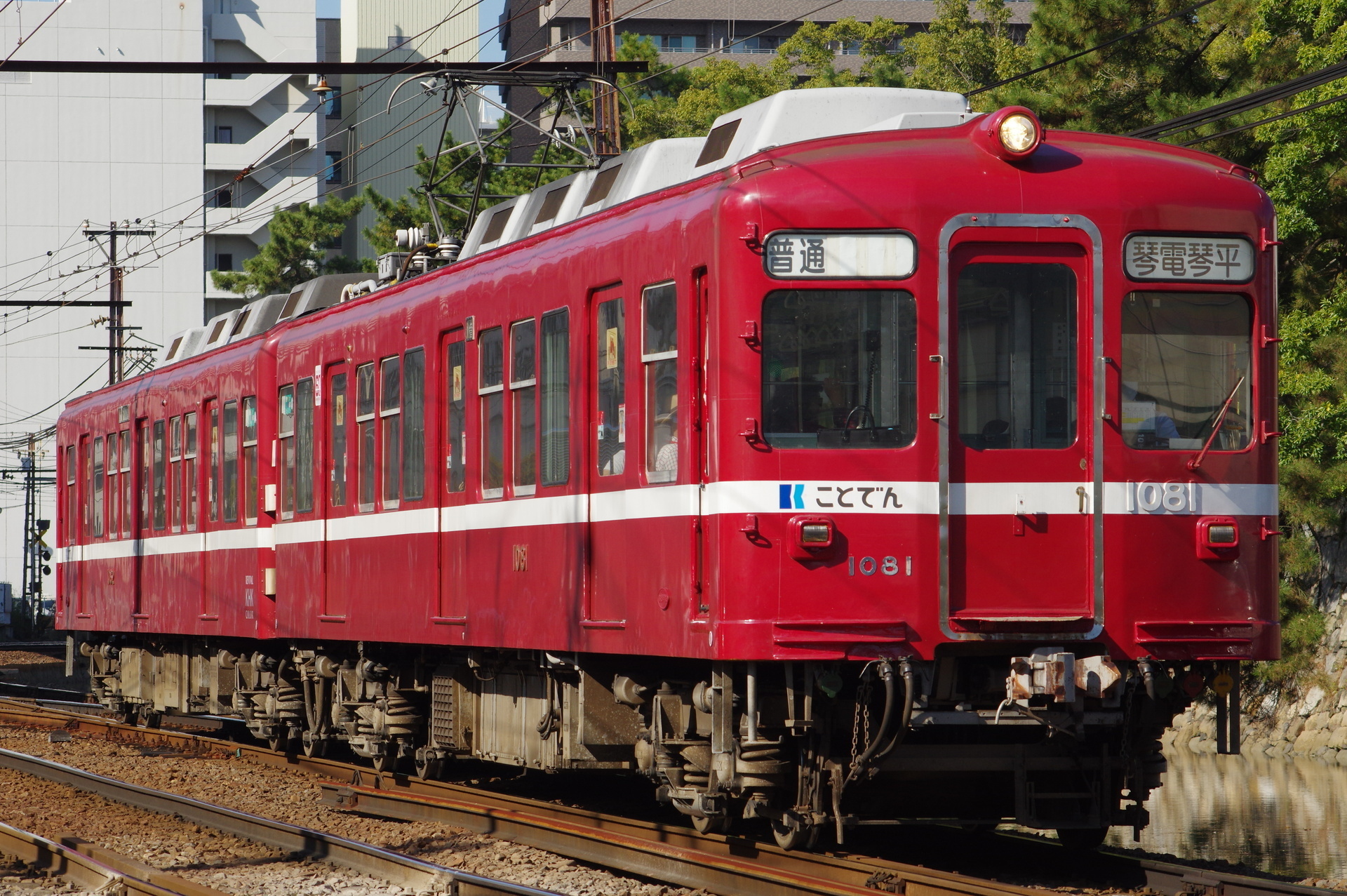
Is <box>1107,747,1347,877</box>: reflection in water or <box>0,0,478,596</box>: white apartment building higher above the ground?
<box>0,0,478,596</box>: white apartment building

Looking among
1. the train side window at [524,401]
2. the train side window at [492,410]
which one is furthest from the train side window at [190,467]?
the train side window at [524,401]

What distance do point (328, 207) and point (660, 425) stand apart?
42110 mm

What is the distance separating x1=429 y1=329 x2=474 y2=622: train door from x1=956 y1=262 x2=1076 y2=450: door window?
13.1ft

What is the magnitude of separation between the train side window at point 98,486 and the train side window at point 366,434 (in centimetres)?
812

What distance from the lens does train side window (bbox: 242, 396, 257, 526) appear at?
50.7ft

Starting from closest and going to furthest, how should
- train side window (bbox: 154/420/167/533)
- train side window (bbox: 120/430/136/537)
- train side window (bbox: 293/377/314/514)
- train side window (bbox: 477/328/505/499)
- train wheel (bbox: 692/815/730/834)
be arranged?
train wheel (bbox: 692/815/730/834)
train side window (bbox: 477/328/505/499)
train side window (bbox: 293/377/314/514)
train side window (bbox: 154/420/167/533)
train side window (bbox: 120/430/136/537)

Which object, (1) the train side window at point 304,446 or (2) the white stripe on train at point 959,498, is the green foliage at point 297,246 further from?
(2) the white stripe on train at point 959,498

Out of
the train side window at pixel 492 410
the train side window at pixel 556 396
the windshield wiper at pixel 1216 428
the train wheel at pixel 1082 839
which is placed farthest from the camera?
the train side window at pixel 492 410

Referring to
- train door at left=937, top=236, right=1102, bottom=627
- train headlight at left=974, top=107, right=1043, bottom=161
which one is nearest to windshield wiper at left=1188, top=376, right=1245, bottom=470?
train door at left=937, top=236, right=1102, bottom=627

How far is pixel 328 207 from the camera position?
163 ft

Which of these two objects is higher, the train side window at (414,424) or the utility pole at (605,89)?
the utility pole at (605,89)

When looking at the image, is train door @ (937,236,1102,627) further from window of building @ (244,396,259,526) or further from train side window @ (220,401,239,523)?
train side window @ (220,401,239,523)

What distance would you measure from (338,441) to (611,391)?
15.5ft

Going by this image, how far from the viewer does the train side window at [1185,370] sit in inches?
329
